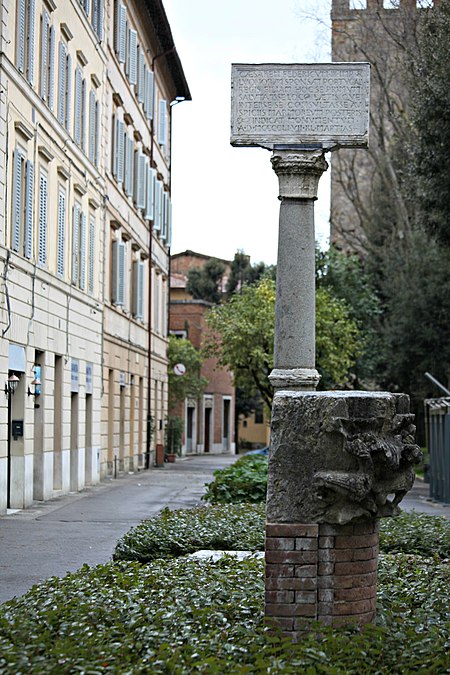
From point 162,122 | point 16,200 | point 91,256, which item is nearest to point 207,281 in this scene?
point 162,122

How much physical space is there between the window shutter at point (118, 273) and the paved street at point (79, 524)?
5.12 meters

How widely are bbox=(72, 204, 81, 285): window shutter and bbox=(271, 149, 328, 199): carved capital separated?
13825mm

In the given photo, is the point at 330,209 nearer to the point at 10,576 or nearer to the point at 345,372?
the point at 345,372

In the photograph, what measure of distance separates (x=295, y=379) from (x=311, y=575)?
199 inches

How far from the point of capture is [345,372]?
40562 millimetres

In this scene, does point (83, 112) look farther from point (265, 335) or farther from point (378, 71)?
point (378, 71)

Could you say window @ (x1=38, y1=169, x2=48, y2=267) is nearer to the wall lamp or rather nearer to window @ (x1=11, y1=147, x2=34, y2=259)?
window @ (x1=11, y1=147, x2=34, y2=259)

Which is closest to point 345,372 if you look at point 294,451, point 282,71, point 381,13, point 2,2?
point 381,13

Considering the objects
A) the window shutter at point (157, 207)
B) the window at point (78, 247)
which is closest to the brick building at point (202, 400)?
the window shutter at point (157, 207)

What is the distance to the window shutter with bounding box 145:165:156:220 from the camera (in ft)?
129

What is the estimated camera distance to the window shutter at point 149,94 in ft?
130

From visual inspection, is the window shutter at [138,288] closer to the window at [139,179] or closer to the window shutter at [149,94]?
the window at [139,179]

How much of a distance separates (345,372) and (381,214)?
28.9 ft

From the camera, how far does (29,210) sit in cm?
2094
